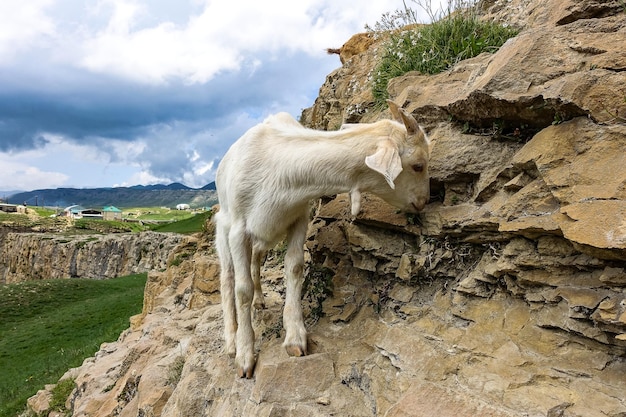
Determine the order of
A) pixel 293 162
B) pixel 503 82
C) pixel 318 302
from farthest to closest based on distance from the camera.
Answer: pixel 318 302, pixel 293 162, pixel 503 82

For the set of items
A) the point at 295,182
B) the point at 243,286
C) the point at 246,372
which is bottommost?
the point at 246,372

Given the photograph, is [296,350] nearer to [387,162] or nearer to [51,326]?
[387,162]

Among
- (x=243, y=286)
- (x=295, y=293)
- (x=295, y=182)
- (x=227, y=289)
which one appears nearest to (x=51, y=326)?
(x=227, y=289)

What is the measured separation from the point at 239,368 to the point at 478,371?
2530 millimetres

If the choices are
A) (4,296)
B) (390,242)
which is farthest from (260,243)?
(4,296)

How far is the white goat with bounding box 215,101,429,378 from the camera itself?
4.23 meters

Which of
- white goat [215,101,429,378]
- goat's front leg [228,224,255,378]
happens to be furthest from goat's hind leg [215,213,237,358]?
goat's front leg [228,224,255,378]

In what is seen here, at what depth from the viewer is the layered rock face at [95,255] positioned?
3941cm

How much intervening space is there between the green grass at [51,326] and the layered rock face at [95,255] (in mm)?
7009

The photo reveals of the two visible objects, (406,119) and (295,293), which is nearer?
(406,119)

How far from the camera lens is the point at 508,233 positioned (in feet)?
12.0

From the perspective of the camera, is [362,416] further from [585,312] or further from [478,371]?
[585,312]

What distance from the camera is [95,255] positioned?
4172 centimetres

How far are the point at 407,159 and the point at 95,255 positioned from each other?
1721 inches
